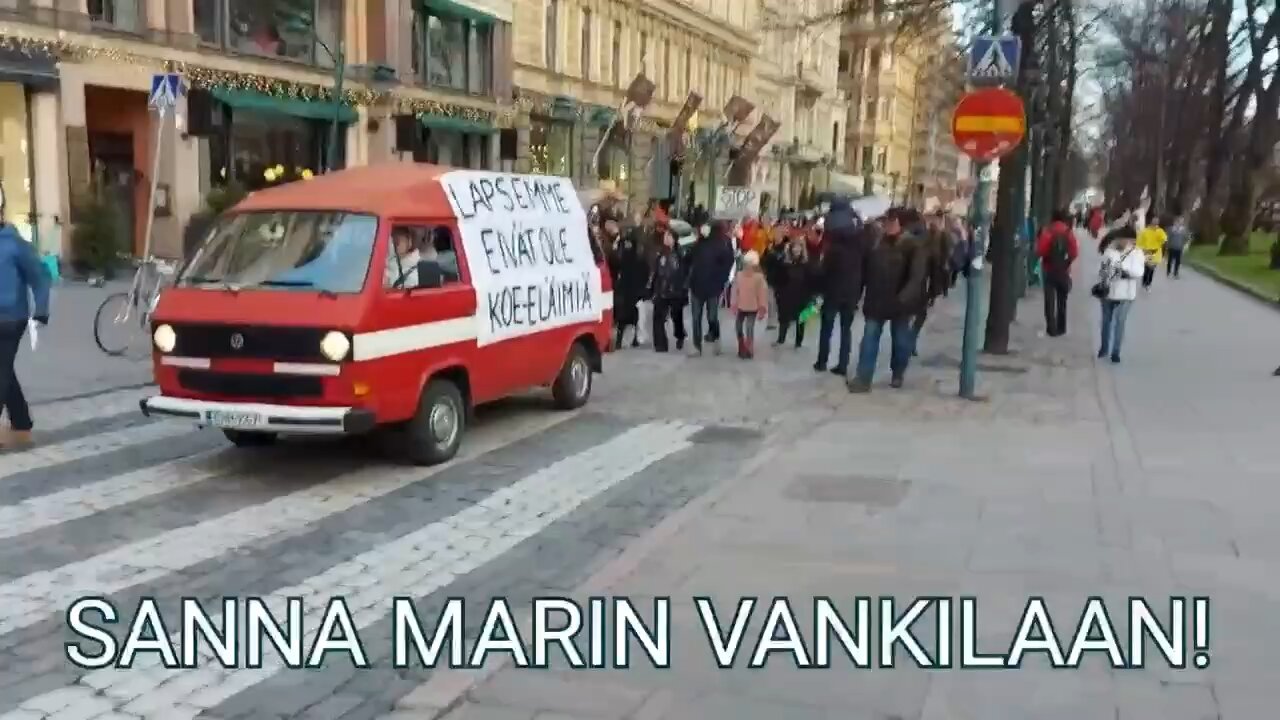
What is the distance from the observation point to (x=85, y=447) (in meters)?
9.69

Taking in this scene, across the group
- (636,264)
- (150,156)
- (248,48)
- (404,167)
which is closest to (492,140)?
(248,48)

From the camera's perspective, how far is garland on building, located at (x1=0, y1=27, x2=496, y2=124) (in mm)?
21500

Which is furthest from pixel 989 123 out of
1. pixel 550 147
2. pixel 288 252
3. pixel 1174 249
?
pixel 550 147

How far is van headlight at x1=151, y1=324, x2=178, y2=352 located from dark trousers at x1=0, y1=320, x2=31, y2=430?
4.19 ft

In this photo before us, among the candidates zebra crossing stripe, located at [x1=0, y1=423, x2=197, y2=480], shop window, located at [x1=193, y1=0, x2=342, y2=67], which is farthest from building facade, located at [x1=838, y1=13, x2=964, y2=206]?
zebra crossing stripe, located at [x1=0, y1=423, x2=197, y2=480]

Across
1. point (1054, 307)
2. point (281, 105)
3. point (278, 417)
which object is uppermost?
point (281, 105)

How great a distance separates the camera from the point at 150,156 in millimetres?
25500

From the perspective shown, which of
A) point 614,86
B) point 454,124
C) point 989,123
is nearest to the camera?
point 989,123

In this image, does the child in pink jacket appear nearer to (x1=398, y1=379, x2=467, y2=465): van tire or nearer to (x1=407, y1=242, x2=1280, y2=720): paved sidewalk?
(x1=407, y1=242, x2=1280, y2=720): paved sidewalk

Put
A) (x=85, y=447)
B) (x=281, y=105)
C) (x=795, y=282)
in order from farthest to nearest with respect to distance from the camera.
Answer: (x=281, y=105), (x=795, y=282), (x=85, y=447)

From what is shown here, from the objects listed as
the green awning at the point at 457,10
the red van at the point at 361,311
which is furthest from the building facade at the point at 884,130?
the red van at the point at 361,311

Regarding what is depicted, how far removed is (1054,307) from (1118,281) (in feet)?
14.1

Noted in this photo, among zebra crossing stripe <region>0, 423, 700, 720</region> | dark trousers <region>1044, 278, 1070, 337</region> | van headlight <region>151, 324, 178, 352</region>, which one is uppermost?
van headlight <region>151, 324, 178, 352</region>

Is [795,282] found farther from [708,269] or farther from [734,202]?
[734,202]
